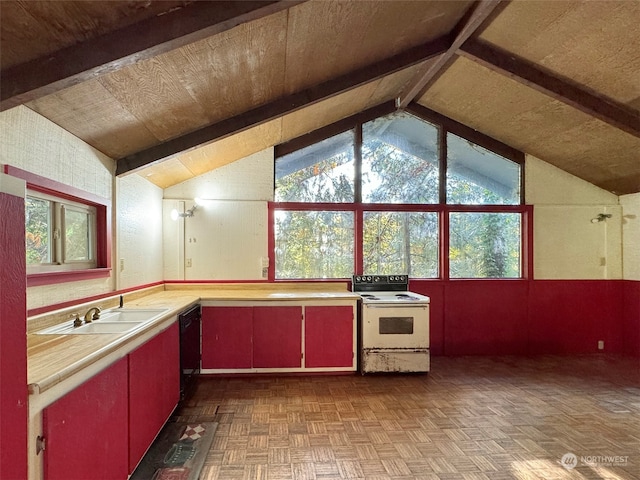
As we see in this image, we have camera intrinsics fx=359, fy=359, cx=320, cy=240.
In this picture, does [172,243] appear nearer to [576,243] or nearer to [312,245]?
[312,245]

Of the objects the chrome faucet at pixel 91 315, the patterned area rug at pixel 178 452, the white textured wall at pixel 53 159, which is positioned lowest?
the patterned area rug at pixel 178 452

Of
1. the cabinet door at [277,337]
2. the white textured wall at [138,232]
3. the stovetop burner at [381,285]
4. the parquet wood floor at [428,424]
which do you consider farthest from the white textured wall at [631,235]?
the white textured wall at [138,232]

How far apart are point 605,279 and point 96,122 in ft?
19.1

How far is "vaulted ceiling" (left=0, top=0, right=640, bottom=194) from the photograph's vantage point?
1.68 metres

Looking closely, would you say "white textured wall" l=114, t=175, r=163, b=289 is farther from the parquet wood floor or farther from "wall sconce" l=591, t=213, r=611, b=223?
"wall sconce" l=591, t=213, r=611, b=223

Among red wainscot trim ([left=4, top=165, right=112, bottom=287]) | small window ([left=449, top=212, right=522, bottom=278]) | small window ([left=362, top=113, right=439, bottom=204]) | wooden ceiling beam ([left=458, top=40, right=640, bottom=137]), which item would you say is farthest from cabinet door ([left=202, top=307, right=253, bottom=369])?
wooden ceiling beam ([left=458, top=40, right=640, bottom=137])

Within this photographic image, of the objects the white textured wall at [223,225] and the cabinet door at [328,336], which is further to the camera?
the white textured wall at [223,225]

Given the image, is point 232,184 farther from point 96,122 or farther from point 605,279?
point 605,279

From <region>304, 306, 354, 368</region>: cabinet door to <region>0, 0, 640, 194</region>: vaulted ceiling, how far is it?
1982 millimetres

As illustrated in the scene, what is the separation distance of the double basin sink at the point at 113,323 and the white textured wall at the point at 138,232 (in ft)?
1.52

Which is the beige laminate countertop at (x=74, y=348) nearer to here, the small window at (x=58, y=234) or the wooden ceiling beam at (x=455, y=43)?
the small window at (x=58, y=234)

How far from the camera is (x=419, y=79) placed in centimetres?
387

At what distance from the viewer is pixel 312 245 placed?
14.6 feet

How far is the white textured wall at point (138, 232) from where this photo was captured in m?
3.16
